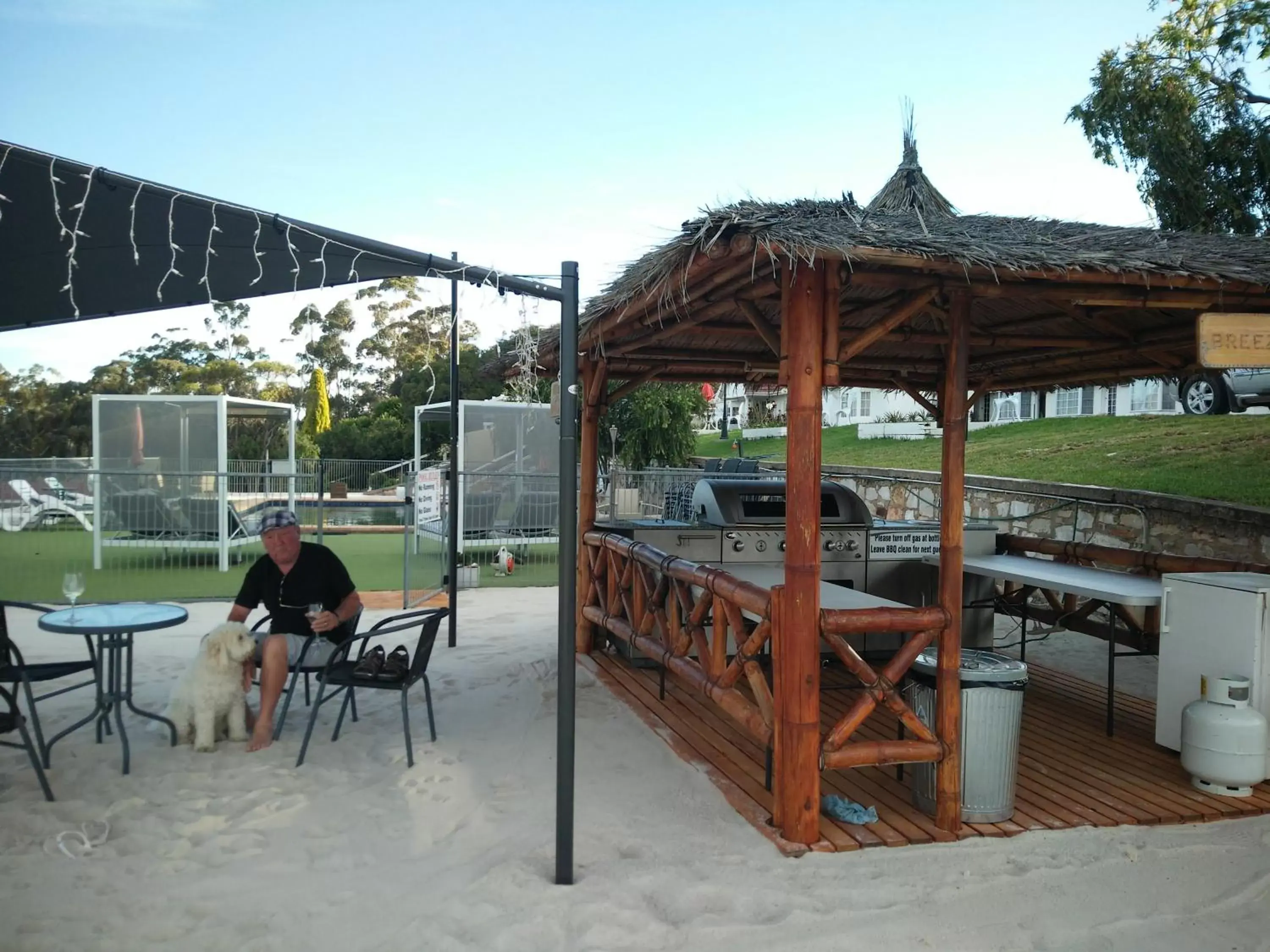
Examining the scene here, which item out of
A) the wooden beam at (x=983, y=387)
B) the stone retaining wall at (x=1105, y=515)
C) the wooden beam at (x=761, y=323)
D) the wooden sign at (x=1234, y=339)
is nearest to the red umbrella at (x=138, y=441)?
the stone retaining wall at (x=1105, y=515)

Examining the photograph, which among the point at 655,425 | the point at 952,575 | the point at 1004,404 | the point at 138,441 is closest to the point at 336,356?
the point at 655,425

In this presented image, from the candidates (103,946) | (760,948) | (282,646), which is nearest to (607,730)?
(282,646)

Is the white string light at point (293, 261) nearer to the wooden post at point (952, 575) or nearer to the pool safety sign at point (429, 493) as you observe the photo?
the wooden post at point (952, 575)

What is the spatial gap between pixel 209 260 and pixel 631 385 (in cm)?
448

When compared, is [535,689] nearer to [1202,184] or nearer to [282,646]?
[282,646]

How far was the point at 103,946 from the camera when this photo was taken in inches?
115

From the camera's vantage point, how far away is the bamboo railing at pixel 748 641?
155 inches

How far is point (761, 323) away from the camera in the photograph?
14.2 feet

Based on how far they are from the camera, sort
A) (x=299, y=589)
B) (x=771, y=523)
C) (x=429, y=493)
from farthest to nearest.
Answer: (x=429, y=493)
(x=771, y=523)
(x=299, y=589)

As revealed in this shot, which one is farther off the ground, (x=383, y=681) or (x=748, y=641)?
(x=748, y=641)

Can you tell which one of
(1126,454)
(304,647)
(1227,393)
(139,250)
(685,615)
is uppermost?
(1227,393)

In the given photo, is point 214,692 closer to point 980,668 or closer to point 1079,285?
point 980,668

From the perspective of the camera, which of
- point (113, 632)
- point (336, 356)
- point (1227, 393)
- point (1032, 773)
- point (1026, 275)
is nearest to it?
point (1026, 275)

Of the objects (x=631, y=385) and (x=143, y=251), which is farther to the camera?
(x=631, y=385)
